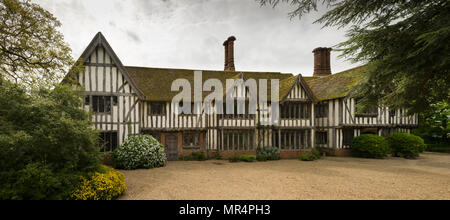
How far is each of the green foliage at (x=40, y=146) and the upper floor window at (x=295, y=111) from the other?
1256cm

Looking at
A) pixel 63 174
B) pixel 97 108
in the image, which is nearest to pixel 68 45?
pixel 97 108

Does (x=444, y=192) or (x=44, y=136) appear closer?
(x=44, y=136)

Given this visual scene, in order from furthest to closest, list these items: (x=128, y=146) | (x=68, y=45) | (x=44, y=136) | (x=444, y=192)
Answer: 1. (x=128, y=146)
2. (x=68, y=45)
3. (x=444, y=192)
4. (x=44, y=136)

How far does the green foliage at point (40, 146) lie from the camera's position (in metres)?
5.43

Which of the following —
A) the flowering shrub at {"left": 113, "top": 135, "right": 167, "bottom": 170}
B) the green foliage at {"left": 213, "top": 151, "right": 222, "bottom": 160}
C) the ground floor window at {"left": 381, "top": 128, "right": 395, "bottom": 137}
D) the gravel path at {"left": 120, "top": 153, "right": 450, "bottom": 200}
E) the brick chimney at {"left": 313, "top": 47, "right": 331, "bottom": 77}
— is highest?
the brick chimney at {"left": 313, "top": 47, "right": 331, "bottom": 77}

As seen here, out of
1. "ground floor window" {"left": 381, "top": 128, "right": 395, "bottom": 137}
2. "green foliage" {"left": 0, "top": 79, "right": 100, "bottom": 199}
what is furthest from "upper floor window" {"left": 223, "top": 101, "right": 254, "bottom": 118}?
"ground floor window" {"left": 381, "top": 128, "right": 395, "bottom": 137}

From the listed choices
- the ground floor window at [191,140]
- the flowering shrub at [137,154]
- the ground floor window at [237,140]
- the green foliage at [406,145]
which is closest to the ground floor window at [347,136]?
the green foliage at [406,145]

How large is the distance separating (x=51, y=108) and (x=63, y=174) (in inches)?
76.4

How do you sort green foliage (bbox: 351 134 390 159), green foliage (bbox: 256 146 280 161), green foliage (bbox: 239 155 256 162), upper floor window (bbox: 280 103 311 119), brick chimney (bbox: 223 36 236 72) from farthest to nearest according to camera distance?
1. brick chimney (bbox: 223 36 236 72)
2. upper floor window (bbox: 280 103 311 119)
3. green foliage (bbox: 351 134 390 159)
4. green foliage (bbox: 256 146 280 161)
5. green foliage (bbox: 239 155 256 162)

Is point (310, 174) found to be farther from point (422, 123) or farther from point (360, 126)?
point (422, 123)

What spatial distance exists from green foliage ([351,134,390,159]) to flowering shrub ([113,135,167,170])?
44.7ft

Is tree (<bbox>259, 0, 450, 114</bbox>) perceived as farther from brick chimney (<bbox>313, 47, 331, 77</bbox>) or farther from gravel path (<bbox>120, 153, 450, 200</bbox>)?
brick chimney (<bbox>313, 47, 331, 77</bbox>)

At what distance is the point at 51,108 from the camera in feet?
21.3

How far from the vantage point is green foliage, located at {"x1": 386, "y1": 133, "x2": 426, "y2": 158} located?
15711 millimetres
